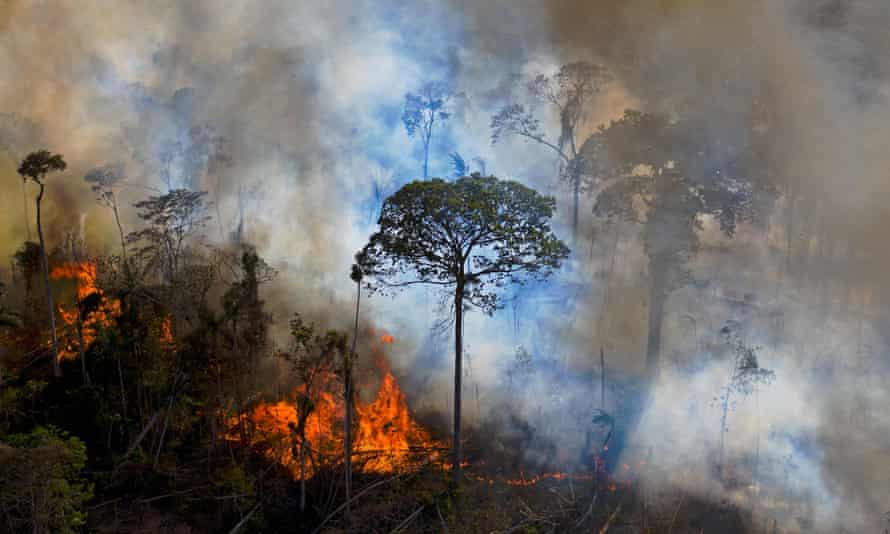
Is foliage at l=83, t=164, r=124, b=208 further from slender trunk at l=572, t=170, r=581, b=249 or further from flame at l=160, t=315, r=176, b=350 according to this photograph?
slender trunk at l=572, t=170, r=581, b=249

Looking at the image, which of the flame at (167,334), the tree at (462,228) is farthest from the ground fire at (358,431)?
the tree at (462,228)

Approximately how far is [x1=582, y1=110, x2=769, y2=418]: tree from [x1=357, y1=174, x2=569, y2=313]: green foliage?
28.0 feet

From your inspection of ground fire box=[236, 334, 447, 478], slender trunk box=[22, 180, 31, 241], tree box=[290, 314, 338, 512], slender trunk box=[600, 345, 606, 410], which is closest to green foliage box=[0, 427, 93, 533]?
tree box=[290, 314, 338, 512]

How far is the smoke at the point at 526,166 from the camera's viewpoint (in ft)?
82.7

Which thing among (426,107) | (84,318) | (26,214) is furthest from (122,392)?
(426,107)

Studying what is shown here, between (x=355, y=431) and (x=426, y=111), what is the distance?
17.2 m

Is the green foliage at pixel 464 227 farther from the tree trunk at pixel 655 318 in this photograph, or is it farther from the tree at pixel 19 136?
the tree at pixel 19 136

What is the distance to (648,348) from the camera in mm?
27219

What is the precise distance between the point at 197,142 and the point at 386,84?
11.0 m

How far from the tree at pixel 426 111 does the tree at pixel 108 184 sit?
15.8m

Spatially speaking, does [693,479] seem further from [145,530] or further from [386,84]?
[386,84]

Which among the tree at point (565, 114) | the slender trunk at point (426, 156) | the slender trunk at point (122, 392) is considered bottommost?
the slender trunk at point (122, 392)

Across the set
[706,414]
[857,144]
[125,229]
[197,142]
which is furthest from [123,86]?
[857,144]

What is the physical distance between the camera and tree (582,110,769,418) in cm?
2573
